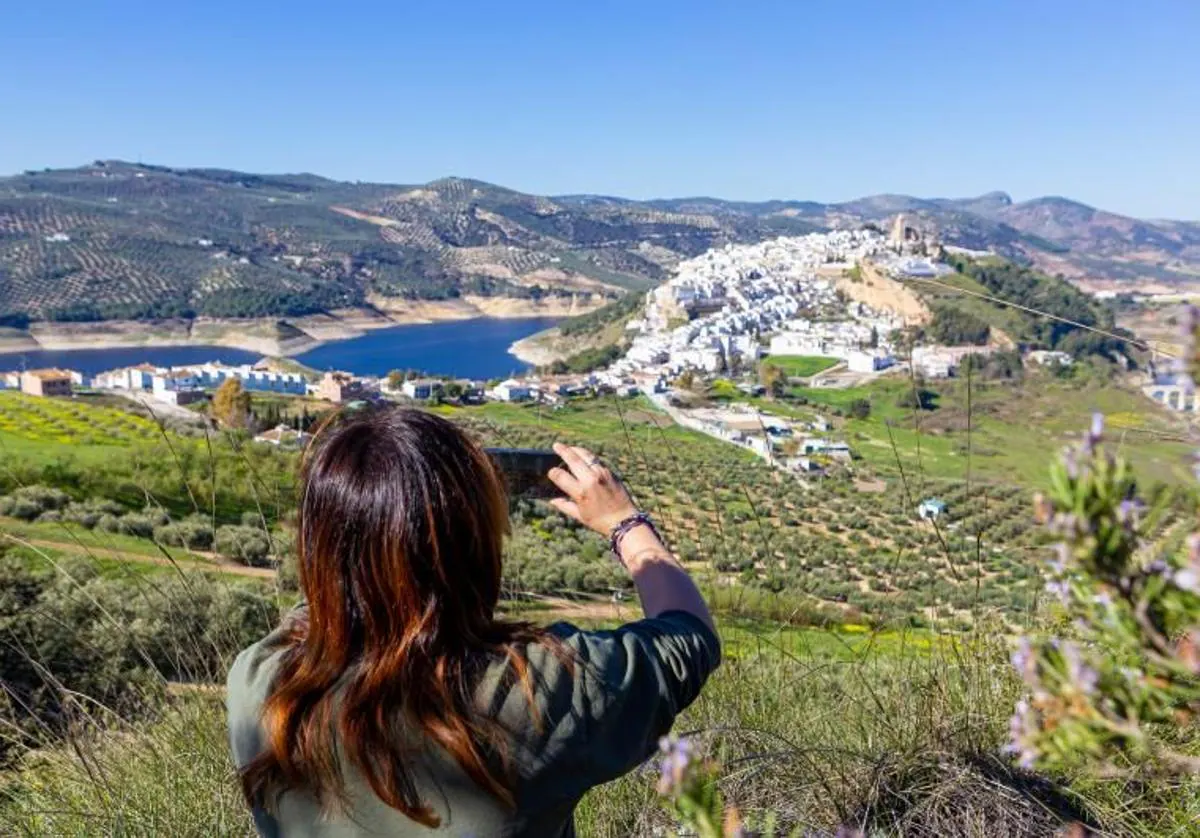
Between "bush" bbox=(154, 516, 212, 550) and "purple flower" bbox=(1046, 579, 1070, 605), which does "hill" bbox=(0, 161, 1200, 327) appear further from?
"purple flower" bbox=(1046, 579, 1070, 605)

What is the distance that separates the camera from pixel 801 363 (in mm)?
48406

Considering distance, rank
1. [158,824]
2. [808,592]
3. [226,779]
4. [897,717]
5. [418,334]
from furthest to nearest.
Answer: [418,334] < [808,592] < [897,717] < [226,779] < [158,824]

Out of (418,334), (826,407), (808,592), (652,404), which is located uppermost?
(652,404)

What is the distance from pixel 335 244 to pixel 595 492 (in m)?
124

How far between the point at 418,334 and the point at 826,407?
66.3m

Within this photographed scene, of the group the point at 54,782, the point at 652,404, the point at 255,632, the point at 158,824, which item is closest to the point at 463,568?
the point at 158,824

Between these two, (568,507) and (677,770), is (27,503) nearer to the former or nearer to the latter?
(568,507)

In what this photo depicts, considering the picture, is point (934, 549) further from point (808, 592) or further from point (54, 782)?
point (54, 782)

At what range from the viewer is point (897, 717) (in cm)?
198

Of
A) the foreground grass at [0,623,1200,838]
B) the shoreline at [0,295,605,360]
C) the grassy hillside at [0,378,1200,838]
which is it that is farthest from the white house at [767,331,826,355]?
the foreground grass at [0,623,1200,838]

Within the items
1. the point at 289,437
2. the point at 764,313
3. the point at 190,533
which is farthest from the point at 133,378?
the point at 764,313

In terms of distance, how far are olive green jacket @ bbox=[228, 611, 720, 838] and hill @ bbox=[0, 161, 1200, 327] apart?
80929 mm

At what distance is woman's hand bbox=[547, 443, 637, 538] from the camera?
3.94 feet

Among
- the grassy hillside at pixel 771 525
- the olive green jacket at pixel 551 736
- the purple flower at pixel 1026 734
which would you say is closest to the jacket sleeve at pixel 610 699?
the olive green jacket at pixel 551 736
